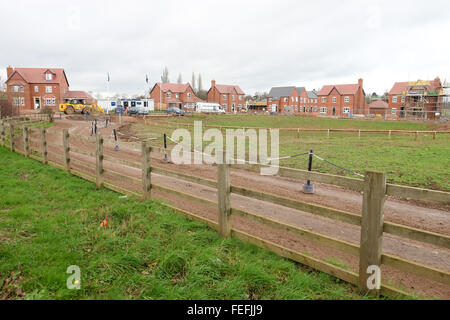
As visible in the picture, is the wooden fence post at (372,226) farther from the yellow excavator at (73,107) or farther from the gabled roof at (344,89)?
the gabled roof at (344,89)

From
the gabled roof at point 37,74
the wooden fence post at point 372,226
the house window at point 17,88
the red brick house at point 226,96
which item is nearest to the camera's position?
the wooden fence post at point 372,226

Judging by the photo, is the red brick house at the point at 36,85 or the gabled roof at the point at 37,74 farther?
the gabled roof at the point at 37,74

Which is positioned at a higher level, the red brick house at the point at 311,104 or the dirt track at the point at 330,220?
the red brick house at the point at 311,104

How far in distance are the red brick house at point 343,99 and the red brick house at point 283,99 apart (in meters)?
10.6

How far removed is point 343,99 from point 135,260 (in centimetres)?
8198

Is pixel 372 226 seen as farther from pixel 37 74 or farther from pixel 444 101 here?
pixel 37 74

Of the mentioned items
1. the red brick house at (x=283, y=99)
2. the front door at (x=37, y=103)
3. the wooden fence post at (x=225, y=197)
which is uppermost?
the red brick house at (x=283, y=99)

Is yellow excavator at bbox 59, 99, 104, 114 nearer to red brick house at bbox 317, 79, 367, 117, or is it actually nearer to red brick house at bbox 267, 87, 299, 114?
red brick house at bbox 317, 79, 367, 117

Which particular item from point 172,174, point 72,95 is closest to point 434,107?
point 172,174

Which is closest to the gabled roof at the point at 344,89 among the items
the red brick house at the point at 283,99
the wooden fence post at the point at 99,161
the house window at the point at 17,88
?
the red brick house at the point at 283,99

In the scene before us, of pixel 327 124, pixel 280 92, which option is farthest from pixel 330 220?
pixel 280 92

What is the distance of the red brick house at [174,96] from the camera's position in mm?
76250
